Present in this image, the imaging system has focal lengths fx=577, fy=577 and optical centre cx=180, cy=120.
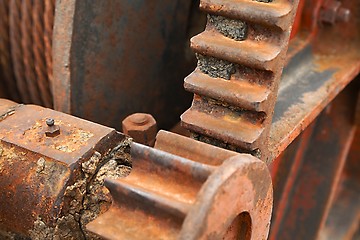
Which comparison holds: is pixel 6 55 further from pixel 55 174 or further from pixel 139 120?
Answer: pixel 55 174

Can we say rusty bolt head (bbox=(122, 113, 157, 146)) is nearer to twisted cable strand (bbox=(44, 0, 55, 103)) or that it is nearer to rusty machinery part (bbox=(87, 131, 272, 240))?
rusty machinery part (bbox=(87, 131, 272, 240))

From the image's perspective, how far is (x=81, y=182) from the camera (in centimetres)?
113

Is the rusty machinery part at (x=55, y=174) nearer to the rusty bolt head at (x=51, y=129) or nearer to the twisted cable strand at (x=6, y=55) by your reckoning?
the rusty bolt head at (x=51, y=129)

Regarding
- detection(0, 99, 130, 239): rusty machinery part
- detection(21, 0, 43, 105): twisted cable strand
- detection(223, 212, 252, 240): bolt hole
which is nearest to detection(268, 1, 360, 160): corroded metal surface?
detection(223, 212, 252, 240): bolt hole

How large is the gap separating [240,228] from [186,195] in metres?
0.17

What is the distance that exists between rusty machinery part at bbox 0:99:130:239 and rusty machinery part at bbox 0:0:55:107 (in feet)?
2.02

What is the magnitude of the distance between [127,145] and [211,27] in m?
0.31

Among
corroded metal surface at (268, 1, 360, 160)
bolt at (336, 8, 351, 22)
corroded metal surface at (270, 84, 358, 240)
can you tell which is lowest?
corroded metal surface at (270, 84, 358, 240)

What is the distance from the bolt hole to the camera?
3.50 feet

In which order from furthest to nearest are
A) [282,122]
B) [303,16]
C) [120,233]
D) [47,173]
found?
[303,16] → [282,122] → [47,173] → [120,233]

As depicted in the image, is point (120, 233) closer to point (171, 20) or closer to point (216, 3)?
point (216, 3)

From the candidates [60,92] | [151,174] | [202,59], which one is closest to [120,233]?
[151,174]

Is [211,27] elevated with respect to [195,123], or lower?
elevated

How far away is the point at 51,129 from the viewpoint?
1.19m
